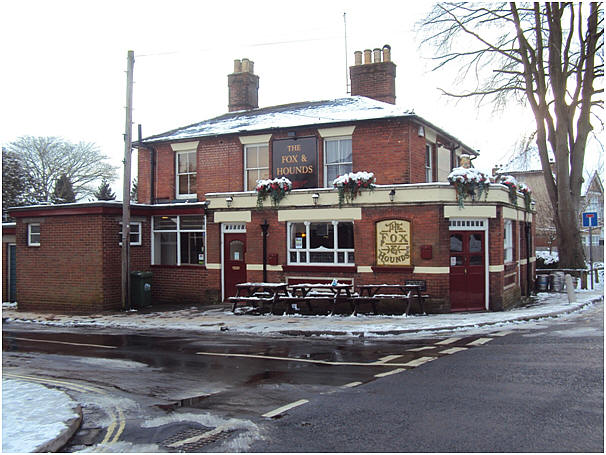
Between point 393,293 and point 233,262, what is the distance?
5.98 meters

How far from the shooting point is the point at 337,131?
19406 mm

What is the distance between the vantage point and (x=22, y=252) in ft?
67.7

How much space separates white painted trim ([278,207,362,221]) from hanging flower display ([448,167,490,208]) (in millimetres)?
2926

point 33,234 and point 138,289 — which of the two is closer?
point 138,289

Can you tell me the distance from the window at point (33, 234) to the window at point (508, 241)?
16.3 m

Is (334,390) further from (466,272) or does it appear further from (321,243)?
(321,243)

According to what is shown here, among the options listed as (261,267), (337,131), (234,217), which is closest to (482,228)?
(337,131)

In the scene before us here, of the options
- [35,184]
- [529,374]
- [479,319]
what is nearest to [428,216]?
[479,319]

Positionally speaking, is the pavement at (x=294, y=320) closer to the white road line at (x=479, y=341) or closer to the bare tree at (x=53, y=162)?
the white road line at (x=479, y=341)

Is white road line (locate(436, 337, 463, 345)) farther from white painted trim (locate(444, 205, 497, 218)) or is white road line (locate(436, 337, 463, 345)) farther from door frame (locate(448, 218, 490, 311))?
white painted trim (locate(444, 205, 497, 218))

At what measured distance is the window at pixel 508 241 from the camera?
1850cm

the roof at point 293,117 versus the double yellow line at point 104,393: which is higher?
the roof at point 293,117

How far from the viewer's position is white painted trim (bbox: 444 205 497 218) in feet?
52.9

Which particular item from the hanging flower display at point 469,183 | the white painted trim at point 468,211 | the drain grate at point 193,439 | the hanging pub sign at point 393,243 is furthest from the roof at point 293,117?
the drain grate at point 193,439
